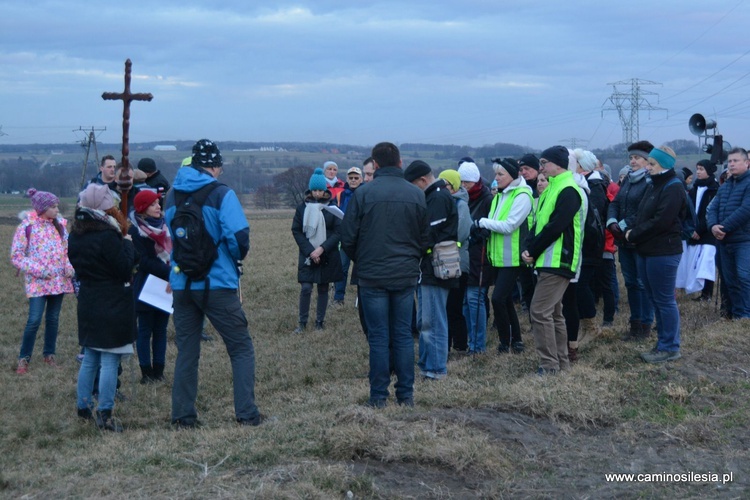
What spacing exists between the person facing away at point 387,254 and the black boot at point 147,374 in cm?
272

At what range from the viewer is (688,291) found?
12.5 m

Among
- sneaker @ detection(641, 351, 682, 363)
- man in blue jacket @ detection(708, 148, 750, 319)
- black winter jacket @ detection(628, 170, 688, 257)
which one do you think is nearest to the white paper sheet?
black winter jacket @ detection(628, 170, 688, 257)

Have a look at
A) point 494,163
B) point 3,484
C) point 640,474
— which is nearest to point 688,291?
point 494,163

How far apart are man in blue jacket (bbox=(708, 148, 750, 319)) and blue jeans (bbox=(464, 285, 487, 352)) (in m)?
3.06

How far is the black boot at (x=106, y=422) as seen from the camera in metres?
7.00

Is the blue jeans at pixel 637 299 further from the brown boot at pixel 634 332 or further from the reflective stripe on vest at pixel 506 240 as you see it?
the reflective stripe on vest at pixel 506 240

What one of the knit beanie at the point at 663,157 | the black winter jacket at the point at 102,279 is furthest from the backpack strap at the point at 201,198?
the knit beanie at the point at 663,157

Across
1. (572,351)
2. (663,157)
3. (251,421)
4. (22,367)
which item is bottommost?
(22,367)

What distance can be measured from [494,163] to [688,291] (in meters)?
4.68

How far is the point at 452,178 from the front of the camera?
8.77 meters

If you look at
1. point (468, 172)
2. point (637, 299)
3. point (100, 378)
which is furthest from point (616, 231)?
point (100, 378)

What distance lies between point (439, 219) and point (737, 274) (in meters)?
4.40

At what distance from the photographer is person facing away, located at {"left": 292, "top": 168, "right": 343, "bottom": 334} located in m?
11.3

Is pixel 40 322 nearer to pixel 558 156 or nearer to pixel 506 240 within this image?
pixel 506 240
